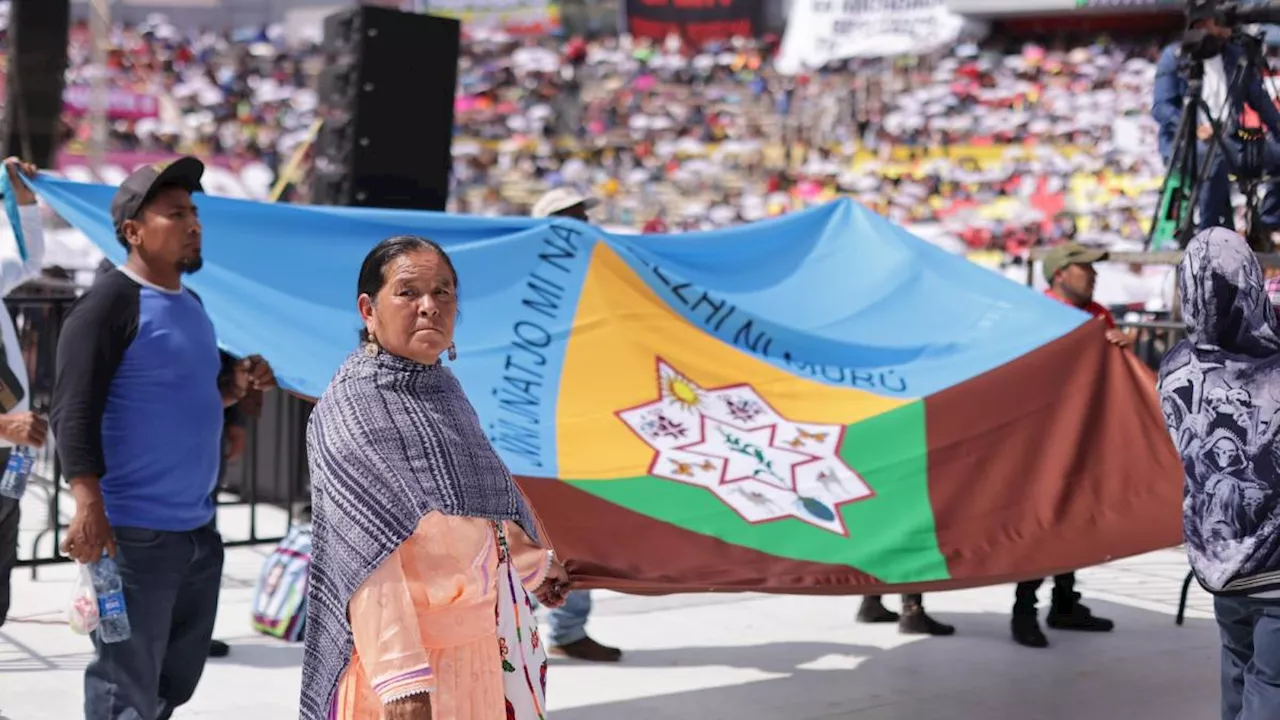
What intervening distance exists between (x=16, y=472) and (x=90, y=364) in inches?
33.9

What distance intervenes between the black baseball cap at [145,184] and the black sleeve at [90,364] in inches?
7.3

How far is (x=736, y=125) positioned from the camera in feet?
125

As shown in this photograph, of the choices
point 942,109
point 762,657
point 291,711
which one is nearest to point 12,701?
point 291,711

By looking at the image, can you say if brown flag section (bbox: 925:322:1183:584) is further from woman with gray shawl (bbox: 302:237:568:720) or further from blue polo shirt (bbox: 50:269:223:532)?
woman with gray shawl (bbox: 302:237:568:720)

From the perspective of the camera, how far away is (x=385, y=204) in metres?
8.24

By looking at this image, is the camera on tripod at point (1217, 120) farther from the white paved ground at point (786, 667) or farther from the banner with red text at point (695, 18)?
the banner with red text at point (695, 18)

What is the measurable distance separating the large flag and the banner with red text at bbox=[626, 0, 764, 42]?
4167 cm

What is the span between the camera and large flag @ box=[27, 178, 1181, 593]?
4930 mm

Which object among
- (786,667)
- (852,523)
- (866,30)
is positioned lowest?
(786,667)

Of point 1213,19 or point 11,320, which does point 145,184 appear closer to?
point 11,320

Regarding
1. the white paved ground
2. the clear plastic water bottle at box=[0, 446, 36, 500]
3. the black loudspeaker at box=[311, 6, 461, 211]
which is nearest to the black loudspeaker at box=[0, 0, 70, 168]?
the black loudspeaker at box=[311, 6, 461, 211]

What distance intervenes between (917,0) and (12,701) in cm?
3785

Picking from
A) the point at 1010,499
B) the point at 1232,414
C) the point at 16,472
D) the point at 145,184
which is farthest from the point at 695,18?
the point at 1232,414

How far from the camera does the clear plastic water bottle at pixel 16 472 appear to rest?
4.38m
